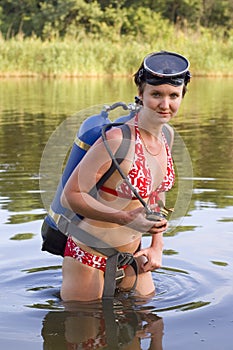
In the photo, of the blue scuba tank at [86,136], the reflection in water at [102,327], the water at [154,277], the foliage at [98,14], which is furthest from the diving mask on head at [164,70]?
the foliage at [98,14]

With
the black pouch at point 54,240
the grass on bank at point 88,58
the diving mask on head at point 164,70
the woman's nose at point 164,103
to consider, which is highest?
the diving mask on head at point 164,70

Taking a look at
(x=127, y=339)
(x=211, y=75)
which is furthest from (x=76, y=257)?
(x=211, y=75)

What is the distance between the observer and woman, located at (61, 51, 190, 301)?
4082 mm

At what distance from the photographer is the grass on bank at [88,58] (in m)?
28.3

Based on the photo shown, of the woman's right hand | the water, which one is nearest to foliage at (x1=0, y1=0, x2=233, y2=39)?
the water

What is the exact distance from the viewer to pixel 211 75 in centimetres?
3022

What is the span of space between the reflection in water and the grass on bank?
23.9m

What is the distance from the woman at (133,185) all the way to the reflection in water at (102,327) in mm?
102

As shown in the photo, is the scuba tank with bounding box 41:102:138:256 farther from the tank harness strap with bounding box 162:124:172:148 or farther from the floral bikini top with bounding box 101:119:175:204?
the tank harness strap with bounding box 162:124:172:148

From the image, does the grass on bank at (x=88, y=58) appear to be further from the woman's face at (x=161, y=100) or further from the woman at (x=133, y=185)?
the woman's face at (x=161, y=100)

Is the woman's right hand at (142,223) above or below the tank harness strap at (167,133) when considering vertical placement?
below

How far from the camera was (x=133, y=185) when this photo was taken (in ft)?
13.8

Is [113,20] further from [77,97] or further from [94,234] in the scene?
[94,234]

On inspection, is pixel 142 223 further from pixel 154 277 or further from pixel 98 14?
pixel 98 14
